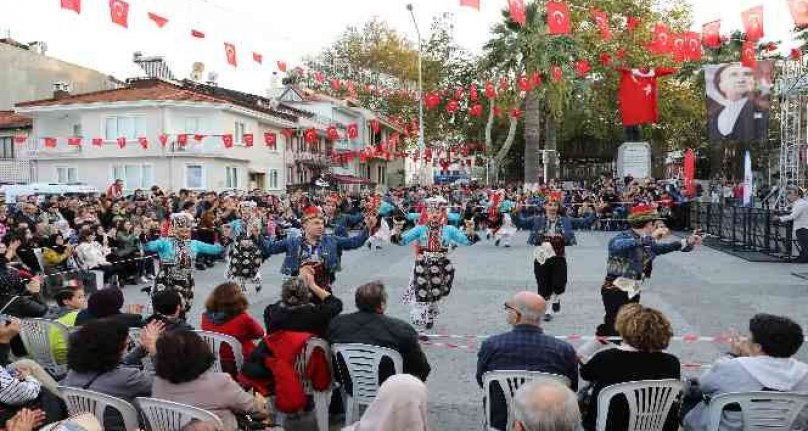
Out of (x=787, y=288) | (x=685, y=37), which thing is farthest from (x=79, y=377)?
(x=685, y=37)

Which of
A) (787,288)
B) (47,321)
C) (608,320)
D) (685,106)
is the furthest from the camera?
(685,106)

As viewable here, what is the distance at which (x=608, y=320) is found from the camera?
316 inches

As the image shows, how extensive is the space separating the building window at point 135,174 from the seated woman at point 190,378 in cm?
3364

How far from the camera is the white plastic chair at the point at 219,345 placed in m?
5.68

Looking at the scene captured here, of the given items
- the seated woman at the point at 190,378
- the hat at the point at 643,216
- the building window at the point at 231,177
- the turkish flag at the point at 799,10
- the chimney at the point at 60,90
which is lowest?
the seated woman at the point at 190,378

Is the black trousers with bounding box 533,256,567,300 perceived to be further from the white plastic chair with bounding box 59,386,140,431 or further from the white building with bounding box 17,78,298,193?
the white building with bounding box 17,78,298,193

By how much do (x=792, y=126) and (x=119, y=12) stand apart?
76.4 feet

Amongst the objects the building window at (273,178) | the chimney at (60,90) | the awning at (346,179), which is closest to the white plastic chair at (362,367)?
the building window at (273,178)

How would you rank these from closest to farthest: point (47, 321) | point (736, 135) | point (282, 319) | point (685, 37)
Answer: point (282, 319) < point (47, 321) < point (685, 37) < point (736, 135)

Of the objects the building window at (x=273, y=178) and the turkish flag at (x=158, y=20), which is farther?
the building window at (x=273, y=178)

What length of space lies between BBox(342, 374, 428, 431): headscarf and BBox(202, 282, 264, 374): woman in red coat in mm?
2608

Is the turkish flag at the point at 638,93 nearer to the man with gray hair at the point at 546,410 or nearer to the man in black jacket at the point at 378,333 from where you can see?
the man in black jacket at the point at 378,333

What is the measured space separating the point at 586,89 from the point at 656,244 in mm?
31878

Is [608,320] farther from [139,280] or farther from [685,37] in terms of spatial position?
[685,37]
